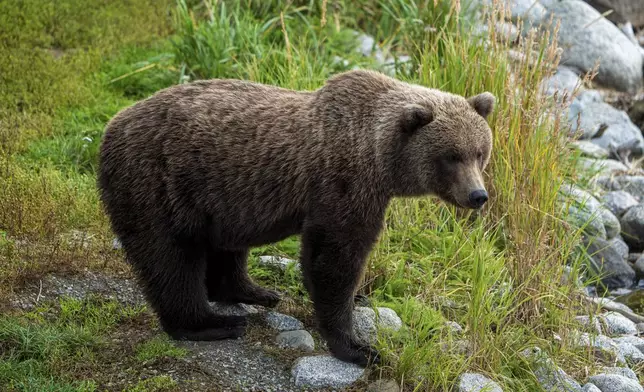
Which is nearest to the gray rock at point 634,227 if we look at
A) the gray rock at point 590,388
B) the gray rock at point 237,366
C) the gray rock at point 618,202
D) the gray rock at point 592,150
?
the gray rock at point 618,202

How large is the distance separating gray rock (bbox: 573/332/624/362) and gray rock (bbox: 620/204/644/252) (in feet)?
9.99

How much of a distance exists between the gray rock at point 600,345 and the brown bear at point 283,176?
65.0 inches

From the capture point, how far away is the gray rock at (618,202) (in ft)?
31.4

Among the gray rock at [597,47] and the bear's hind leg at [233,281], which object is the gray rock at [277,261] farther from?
the gray rock at [597,47]

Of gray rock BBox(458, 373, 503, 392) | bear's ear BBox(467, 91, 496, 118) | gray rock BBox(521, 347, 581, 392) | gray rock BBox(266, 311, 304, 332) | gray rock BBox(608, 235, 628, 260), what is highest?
bear's ear BBox(467, 91, 496, 118)

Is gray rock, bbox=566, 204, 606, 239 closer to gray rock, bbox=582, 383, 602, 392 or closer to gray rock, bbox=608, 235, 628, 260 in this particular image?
gray rock, bbox=608, 235, 628, 260

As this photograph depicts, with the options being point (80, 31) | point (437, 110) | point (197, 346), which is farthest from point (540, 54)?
point (80, 31)

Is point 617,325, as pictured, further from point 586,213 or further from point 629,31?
point 629,31

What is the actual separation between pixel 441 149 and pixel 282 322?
5.37ft

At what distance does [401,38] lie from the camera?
33.7 ft

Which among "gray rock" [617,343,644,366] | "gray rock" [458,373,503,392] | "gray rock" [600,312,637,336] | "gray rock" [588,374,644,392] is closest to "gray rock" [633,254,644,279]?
"gray rock" [600,312,637,336]

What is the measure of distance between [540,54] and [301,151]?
277cm

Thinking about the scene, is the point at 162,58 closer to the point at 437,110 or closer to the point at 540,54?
the point at 540,54

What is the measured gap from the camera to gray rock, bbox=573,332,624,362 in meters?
6.26
